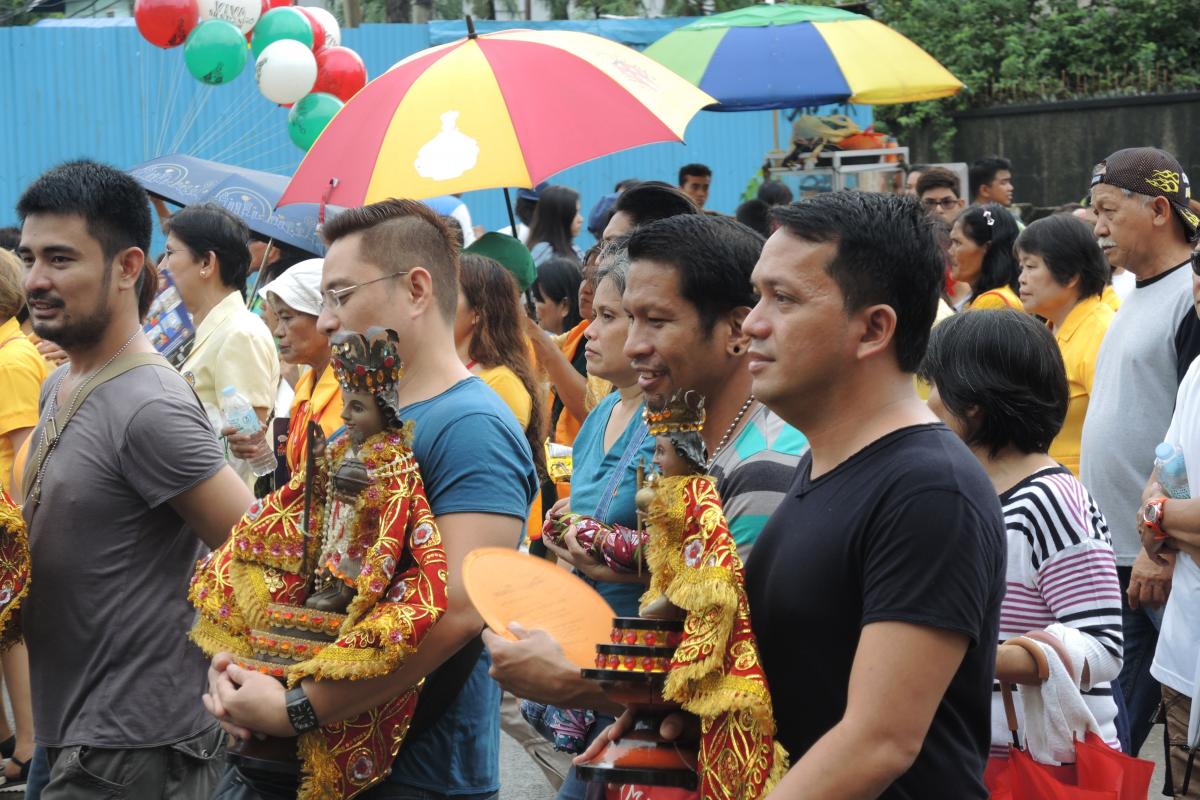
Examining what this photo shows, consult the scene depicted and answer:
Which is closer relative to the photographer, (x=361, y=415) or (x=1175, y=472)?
(x=361, y=415)

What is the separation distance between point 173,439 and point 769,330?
5.84 ft

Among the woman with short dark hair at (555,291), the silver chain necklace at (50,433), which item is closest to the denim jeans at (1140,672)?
the silver chain necklace at (50,433)

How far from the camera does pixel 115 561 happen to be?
3.50m

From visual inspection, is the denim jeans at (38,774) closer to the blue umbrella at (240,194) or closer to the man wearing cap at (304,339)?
the man wearing cap at (304,339)

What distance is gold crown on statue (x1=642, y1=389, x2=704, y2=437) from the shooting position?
2479 mm

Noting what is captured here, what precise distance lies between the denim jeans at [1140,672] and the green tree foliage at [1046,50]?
43.0ft

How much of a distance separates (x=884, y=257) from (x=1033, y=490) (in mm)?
1333

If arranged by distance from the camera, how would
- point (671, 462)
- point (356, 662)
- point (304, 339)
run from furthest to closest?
point (304, 339) → point (356, 662) → point (671, 462)

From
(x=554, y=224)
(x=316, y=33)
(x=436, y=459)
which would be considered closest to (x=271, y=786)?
(x=436, y=459)

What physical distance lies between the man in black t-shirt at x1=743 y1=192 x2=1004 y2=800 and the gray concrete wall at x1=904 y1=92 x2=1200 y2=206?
577 inches

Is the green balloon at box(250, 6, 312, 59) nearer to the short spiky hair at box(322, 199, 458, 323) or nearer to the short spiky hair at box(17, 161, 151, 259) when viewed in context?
the short spiky hair at box(17, 161, 151, 259)

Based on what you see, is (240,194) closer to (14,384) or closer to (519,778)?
(14,384)

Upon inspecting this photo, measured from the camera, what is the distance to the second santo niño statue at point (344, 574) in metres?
2.66

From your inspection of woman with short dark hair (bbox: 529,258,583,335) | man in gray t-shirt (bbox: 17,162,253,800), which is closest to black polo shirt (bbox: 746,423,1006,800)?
man in gray t-shirt (bbox: 17,162,253,800)
